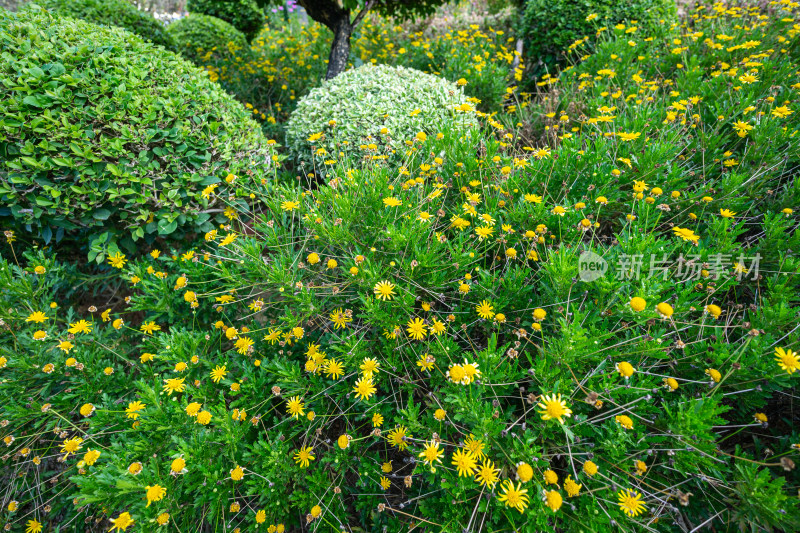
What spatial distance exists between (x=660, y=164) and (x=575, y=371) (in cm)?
171

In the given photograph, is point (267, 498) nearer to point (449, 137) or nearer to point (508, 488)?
point (508, 488)

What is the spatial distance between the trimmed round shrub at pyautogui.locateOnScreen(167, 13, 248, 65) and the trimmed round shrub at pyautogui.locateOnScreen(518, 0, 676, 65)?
4864 millimetres

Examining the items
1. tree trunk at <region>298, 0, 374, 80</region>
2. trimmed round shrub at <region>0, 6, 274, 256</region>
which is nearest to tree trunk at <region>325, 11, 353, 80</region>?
tree trunk at <region>298, 0, 374, 80</region>

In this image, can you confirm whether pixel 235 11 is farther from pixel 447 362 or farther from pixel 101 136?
pixel 447 362

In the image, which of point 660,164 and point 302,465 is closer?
point 302,465

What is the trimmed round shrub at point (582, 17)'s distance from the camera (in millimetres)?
5207

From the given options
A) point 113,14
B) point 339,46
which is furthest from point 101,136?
point 113,14

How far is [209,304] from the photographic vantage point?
255 centimetres

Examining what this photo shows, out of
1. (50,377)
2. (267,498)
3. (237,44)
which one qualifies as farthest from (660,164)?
(237,44)

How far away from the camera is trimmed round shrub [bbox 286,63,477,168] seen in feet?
12.1

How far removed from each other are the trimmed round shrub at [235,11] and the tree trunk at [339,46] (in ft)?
14.2

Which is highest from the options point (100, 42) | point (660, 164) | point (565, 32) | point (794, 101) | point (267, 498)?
point (565, 32)

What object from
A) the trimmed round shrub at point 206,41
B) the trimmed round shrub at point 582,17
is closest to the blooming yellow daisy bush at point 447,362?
the trimmed round shrub at point 582,17

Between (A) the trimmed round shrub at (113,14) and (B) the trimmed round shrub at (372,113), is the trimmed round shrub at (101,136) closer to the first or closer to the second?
(B) the trimmed round shrub at (372,113)
